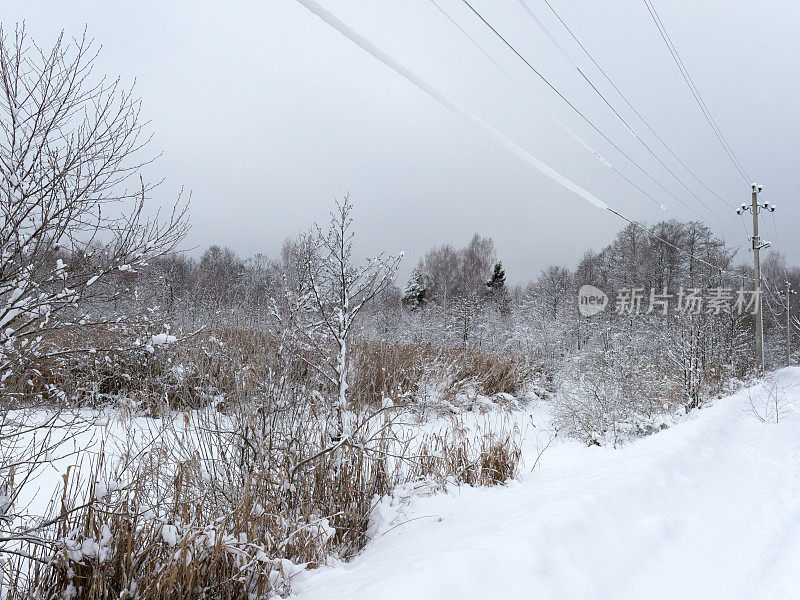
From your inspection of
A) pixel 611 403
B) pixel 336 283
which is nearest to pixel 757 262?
pixel 611 403

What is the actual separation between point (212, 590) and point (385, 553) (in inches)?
41.7

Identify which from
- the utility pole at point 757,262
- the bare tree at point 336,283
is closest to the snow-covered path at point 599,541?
the bare tree at point 336,283

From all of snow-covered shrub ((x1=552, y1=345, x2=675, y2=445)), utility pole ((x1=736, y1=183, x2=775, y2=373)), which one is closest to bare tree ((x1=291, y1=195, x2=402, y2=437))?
snow-covered shrub ((x1=552, y1=345, x2=675, y2=445))

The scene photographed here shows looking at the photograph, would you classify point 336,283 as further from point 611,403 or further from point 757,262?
point 757,262

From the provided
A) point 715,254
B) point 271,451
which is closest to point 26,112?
Answer: point 271,451

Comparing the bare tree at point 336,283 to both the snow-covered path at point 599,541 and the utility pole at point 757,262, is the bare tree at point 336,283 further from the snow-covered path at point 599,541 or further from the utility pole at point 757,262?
the utility pole at point 757,262

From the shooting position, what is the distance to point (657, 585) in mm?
2469

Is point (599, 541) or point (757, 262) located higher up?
point (757, 262)

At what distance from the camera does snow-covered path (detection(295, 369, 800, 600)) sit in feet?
7.09

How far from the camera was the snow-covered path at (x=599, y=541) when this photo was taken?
2.16 metres

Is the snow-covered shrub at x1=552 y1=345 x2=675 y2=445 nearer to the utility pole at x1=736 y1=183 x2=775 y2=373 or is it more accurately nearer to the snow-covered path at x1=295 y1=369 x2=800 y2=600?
the snow-covered path at x1=295 y1=369 x2=800 y2=600

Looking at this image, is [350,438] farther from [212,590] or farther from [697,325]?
[697,325]

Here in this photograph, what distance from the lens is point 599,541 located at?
8.90 ft

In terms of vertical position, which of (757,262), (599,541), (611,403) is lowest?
(611,403)
